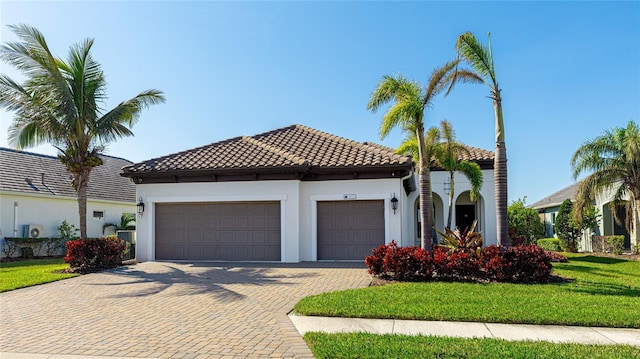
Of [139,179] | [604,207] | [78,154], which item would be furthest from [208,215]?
[604,207]

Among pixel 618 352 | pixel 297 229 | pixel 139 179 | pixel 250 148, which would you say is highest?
pixel 250 148

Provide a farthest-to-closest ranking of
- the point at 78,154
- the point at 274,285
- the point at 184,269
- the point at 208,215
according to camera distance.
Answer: the point at 208,215 → the point at 78,154 → the point at 184,269 → the point at 274,285

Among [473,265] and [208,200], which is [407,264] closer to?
[473,265]

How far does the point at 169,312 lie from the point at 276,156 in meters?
8.35

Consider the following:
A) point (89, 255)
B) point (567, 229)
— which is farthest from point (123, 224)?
point (567, 229)

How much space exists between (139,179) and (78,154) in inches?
87.2

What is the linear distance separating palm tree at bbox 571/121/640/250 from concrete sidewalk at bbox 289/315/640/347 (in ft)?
44.0

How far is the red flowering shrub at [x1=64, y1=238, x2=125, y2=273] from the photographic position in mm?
13117

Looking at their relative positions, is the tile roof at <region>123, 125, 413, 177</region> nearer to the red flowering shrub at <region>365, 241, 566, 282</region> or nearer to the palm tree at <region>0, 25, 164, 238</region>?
the palm tree at <region>0, 25, 164, 238</region>

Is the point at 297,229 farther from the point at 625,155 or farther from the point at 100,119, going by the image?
the point at 625,155

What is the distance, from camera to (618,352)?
17.1 feet

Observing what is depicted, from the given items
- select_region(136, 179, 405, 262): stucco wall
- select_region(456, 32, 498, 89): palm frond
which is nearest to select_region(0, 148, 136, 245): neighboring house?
select_region(136, 179, 405, 262): stucco wall

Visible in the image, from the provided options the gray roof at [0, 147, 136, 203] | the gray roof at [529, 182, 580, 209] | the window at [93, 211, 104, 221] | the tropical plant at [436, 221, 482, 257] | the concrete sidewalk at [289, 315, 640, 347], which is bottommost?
the concrete sidewalk at [289, 315, 640, 347]

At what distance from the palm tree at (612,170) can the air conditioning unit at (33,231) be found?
2396 cm
